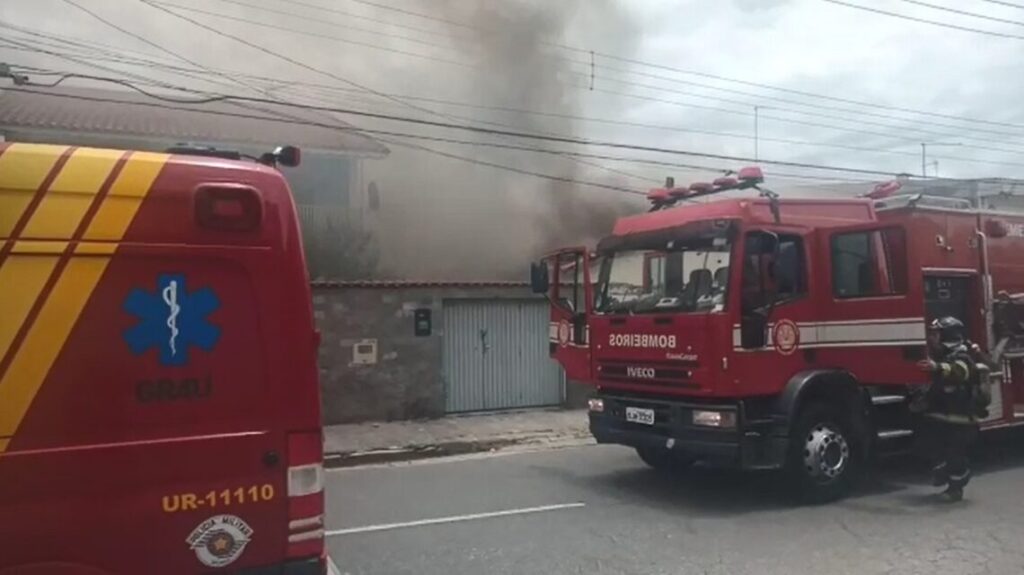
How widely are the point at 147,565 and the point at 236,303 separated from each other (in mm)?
926

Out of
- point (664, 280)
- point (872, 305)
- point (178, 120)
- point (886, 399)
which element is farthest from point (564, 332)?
point (178, 120)

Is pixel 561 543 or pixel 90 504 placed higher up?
pixel 90 504

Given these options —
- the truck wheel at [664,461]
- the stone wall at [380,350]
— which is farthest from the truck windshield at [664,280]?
the stone wall at [380,350]

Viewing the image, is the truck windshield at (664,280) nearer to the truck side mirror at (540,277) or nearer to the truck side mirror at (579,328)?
the truck side mirror at (579,328)

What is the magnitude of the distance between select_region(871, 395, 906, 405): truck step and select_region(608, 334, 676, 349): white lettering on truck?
6.94 ft

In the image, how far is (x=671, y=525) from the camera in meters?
6.93

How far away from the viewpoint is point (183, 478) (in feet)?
9.84

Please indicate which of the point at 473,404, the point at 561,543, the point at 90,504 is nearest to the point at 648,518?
the point at 561,543

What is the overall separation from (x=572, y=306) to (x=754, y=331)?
2186mm

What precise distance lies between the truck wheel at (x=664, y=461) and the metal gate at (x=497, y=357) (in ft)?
17.1

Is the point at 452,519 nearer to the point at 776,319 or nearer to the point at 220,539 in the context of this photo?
the point at 776,319

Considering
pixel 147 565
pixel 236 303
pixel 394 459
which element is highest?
pixel 236 303

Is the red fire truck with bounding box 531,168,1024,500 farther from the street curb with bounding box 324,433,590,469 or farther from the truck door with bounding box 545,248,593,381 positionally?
the street curb with bounding box 324,433,590,469

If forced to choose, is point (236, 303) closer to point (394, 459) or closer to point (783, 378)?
point (783, 378)
